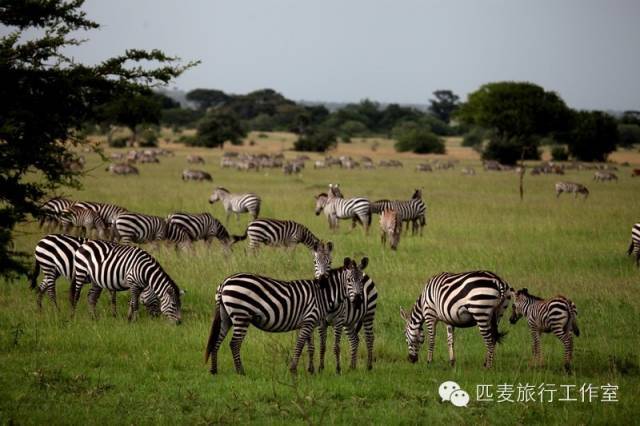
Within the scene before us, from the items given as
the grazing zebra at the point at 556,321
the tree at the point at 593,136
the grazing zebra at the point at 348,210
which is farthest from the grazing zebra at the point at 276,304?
the tree at the point at 593,136

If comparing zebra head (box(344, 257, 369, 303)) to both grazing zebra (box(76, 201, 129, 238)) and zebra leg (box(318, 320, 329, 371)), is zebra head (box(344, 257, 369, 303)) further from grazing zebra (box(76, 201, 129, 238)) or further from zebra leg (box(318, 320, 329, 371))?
grazing zebra (box(76, 201, 129, 238))

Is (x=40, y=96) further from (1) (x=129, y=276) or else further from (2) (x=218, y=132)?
(2) (x=218, y=132)

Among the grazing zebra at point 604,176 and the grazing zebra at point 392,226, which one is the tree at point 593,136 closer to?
the grazing zebra at point 604,176

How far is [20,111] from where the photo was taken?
26.9ft

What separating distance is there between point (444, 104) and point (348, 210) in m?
136

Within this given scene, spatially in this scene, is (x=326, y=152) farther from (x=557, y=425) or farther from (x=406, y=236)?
(x=557, y=425)

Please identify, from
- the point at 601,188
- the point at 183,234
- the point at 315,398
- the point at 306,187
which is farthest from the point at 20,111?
the point at 601,188

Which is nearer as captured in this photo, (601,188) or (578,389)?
(578,389)

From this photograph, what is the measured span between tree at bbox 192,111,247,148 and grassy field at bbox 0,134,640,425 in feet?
195

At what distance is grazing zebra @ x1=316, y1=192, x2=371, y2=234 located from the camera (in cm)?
2445

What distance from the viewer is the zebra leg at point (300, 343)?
943 centimetres

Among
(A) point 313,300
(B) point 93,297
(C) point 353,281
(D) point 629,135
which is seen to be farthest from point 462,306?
(D) point 629,135

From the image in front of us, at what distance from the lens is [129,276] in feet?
42.7

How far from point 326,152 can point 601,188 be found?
131ft
